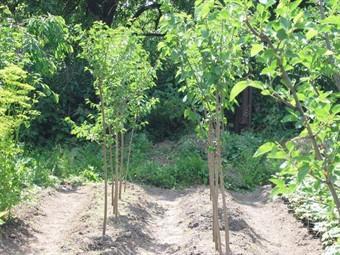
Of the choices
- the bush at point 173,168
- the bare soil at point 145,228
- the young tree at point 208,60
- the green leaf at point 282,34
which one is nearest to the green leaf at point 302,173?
the green leaf at point 282,34

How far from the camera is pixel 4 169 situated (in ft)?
23.1

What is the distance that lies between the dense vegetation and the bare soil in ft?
1.29

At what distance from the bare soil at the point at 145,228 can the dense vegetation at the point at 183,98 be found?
39 centimetres

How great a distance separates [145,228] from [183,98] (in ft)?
7.40

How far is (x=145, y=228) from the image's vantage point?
8.27 meters

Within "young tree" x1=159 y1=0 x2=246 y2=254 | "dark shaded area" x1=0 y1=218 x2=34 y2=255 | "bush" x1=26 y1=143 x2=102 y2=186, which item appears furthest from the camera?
"bush" x1=26 y1=143 x2=102 y2=186

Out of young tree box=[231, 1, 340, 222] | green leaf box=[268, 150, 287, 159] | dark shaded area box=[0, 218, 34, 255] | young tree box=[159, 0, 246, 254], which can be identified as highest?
young tree box=[159, 0, 246, 254]

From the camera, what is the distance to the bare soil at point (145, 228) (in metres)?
6.96

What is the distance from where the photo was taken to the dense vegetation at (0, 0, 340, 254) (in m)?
2.18

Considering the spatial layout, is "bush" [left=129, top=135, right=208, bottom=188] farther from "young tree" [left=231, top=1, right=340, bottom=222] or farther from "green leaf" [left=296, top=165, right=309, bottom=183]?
"green leaf" [left=296, top=165, right=309, bottom=183]

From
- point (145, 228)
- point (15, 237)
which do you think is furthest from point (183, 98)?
point (15, 237)

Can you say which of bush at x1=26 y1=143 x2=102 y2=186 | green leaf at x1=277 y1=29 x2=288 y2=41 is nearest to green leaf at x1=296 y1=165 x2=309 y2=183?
green leaf at x1=277 y1=29 x2=288 y2=41

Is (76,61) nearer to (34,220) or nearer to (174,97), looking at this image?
(174,97)

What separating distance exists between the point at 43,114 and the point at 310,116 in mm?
13949
